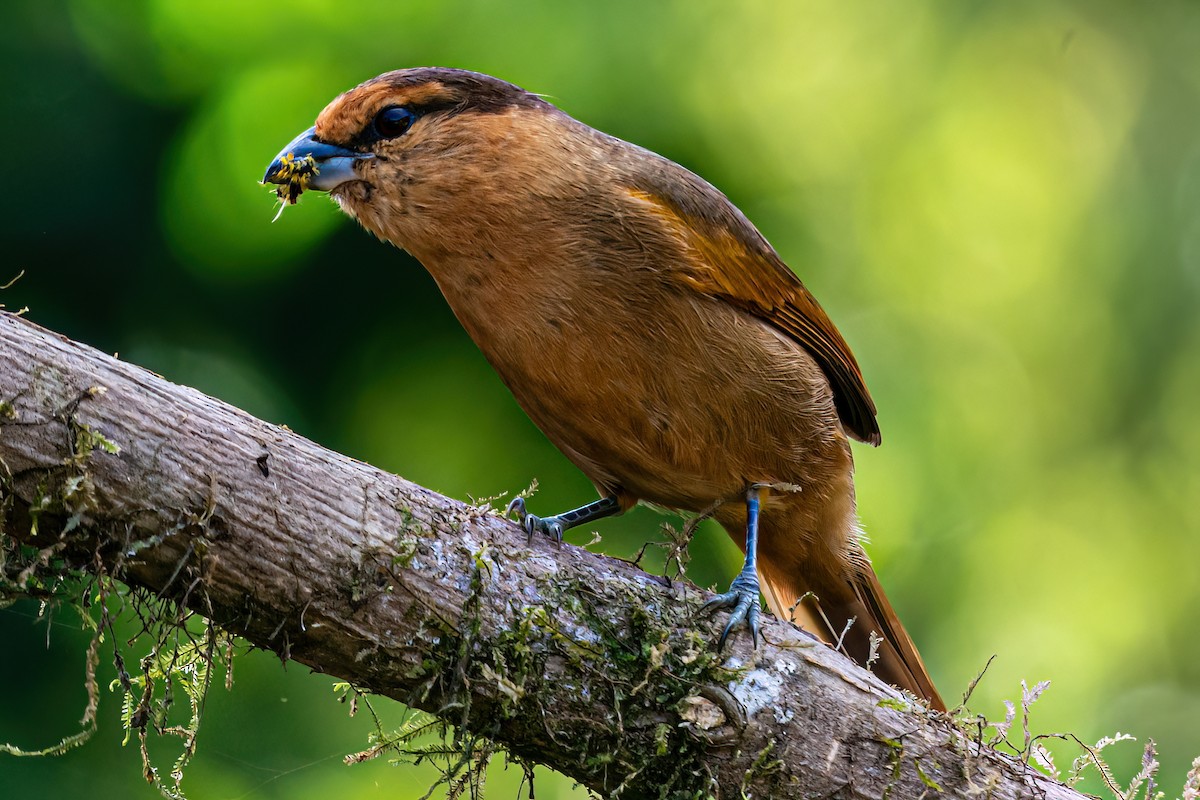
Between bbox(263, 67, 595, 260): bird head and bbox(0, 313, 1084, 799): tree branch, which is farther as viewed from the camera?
bbox(263, 67, 595, 260): bird head

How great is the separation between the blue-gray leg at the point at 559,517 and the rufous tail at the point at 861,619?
55 cm

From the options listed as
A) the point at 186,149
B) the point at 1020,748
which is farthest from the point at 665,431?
the point at 186,149

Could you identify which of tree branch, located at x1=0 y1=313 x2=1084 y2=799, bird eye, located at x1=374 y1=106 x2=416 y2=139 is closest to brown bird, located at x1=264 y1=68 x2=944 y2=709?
bird eye, located at x1=374 y1=106 x2=416 y2=139

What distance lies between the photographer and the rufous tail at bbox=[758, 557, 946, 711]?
3.39 m

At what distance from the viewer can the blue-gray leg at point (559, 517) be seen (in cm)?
278

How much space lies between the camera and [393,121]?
10.1 feet

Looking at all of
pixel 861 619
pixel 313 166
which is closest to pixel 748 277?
pixel 861 619

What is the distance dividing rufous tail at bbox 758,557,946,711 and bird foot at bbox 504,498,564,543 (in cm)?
83

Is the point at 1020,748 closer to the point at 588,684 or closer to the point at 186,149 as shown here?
the point at 588,684

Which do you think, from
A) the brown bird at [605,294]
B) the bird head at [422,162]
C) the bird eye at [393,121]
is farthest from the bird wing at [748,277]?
the bird eye at [393,121]

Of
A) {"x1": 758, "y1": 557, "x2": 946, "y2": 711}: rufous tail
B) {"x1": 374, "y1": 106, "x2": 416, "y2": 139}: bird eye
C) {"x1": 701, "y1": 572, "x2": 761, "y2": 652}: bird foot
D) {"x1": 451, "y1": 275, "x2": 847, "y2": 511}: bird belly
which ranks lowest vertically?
{"x1": 758, "y1": 557, "x2": 946, "y2": 711}: rufous tail

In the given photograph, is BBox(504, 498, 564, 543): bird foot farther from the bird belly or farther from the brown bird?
the bird belly

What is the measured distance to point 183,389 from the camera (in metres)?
2.24

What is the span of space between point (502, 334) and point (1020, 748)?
1.58 m
